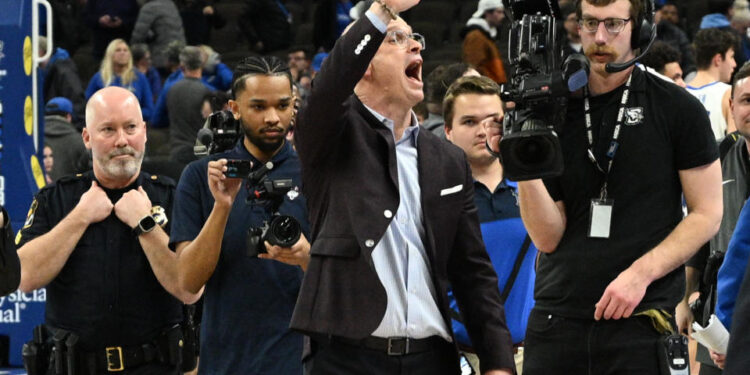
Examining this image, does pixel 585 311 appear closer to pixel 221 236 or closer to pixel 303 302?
pixel 303 302

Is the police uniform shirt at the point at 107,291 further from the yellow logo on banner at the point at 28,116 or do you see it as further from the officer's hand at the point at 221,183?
the yellow logo on banner at the point at 28,116

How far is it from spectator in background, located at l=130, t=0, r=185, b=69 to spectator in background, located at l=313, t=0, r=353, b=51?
1.92 m

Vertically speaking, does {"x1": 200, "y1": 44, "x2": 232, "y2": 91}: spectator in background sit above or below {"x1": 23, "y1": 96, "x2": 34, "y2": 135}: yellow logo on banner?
above

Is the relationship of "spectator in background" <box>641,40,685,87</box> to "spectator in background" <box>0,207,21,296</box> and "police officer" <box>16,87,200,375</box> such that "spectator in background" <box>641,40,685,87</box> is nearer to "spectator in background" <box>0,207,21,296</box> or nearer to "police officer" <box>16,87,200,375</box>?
"police officer" <box>16,87,200,375</box>

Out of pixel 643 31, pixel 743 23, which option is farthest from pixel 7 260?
pixel 743 23

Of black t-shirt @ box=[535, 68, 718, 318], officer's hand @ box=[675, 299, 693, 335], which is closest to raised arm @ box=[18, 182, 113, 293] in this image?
black t-shirt @ box=[535, 68, 718, 318]

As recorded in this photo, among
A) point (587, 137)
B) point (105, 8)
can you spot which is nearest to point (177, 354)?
point (587, 137)

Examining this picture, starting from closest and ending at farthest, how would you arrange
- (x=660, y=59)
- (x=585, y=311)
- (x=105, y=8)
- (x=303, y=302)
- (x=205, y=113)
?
1. (x=303, y=302)
2. (x=585, y=311)
3. (x=660, y=59)
4. (x=205, y=113)
5. (x=105, y=8)

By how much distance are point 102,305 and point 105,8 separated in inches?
470

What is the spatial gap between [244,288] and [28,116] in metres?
3.66

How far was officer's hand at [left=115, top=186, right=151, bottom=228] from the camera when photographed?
539 cm

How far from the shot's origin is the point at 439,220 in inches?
153

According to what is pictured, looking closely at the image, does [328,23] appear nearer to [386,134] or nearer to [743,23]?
[743,23]

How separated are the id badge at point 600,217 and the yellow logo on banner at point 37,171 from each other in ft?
15.5
